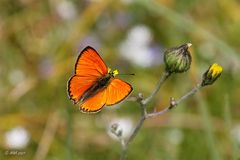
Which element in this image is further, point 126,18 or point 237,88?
point 126,18

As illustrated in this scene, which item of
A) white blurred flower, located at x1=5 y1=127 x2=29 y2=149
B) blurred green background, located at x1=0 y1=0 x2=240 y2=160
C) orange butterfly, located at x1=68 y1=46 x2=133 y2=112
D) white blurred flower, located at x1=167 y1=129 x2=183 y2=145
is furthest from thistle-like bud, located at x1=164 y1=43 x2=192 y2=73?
white blurred flower, located at x1=5 y1=127 x2=29 y2=149

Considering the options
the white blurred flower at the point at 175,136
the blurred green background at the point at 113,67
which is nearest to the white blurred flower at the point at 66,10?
the blurred green background at the point at 113,67

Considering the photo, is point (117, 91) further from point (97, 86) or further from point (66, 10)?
point (66, 10)

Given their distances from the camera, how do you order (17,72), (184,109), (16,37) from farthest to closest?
1. (16,37)
2. (17,72)
3. (184,109)

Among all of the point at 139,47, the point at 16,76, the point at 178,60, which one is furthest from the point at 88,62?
the point at 139,47

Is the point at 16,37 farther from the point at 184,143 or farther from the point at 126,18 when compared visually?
the point at 184,143

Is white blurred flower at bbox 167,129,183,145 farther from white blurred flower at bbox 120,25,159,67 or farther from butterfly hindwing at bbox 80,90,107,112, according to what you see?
butterfly hindwing at bbox 80,90,107,112

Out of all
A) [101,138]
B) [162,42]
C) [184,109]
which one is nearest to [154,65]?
[162,42]
